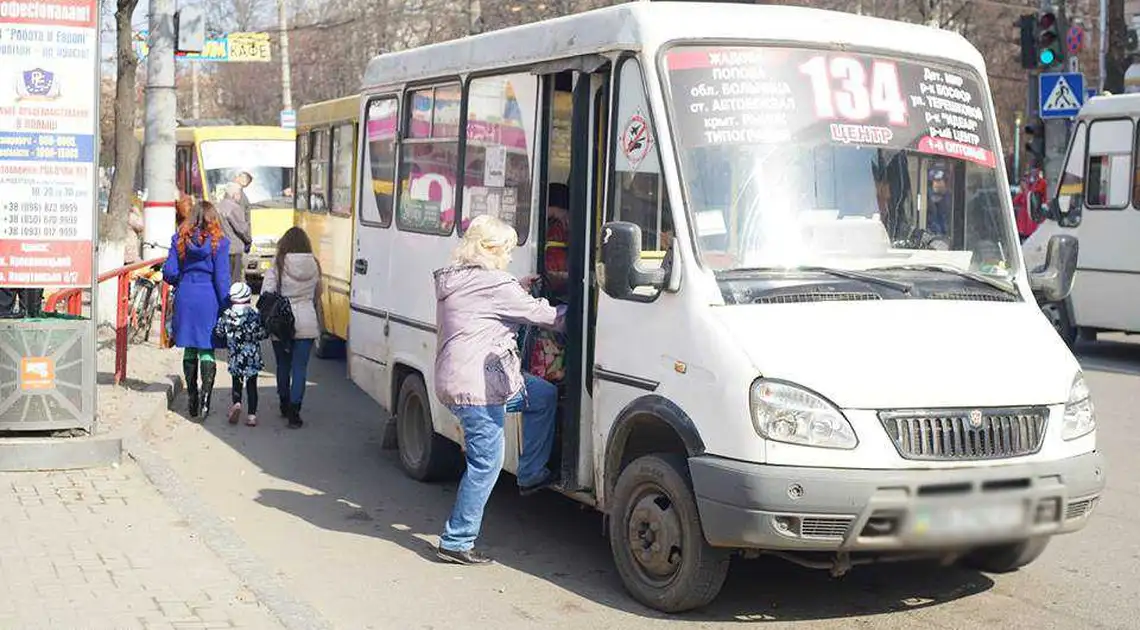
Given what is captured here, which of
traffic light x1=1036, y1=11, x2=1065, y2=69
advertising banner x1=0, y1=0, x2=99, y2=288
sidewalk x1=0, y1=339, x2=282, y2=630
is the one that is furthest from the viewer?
traffic light x1=1036, y1=11, x2=1065, y2=69

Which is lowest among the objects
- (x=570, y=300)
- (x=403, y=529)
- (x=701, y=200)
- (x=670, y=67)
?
(x=403, y=529)

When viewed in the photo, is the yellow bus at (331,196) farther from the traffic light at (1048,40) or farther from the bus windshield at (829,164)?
the traffic light at (1048,40)

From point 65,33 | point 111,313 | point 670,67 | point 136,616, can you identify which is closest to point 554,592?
point 136,616

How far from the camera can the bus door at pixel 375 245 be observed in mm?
10039

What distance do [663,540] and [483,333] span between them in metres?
1.36

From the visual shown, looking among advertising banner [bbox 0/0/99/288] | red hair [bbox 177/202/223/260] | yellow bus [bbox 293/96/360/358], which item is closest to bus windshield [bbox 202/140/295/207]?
yellow bus [bbox 293/96/360/358]

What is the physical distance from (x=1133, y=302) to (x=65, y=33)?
11.1 m

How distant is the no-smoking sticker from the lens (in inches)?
271

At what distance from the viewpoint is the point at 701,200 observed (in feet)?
22.0

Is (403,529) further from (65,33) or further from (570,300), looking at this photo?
(65,33)

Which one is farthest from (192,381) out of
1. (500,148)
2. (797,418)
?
(797,418)

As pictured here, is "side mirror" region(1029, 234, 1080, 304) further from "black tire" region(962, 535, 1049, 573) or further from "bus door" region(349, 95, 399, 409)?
"bus door" region(349, 95, 399, 409)

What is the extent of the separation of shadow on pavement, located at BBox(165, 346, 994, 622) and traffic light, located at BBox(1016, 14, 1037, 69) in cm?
1372

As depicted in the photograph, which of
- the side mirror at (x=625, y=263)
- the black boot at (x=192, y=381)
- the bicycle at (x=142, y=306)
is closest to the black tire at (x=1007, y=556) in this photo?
the side mirror at (x=625, y=263)
